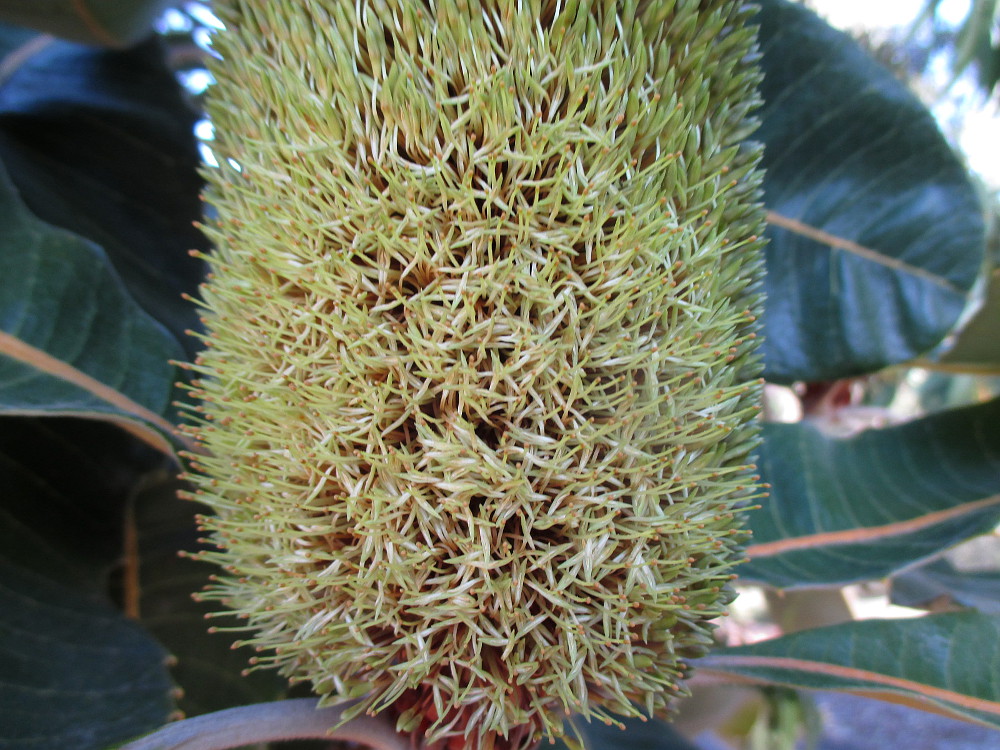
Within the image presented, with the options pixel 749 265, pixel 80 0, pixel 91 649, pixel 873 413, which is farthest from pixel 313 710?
pixel 873 413

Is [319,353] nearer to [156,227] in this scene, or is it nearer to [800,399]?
[156,227]

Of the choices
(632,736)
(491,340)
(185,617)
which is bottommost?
(632,736)

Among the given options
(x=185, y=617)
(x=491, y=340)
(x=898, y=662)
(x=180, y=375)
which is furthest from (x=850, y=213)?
(x=185, y=617)

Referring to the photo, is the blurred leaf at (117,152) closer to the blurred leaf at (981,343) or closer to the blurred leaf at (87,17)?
the blurred leaf at (87,17)

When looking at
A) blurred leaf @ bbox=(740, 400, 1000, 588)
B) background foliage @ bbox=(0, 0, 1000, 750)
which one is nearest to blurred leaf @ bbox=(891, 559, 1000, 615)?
background foliage @ bbox=(0, 0, 1000, 750)

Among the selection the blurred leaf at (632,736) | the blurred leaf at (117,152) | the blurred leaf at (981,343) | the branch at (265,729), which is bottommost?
the blurred leaf at (632,736)

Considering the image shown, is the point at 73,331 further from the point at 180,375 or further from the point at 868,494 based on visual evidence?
the point at 868,494

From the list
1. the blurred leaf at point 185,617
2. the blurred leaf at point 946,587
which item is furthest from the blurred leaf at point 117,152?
the blurred leaf at point 946,587

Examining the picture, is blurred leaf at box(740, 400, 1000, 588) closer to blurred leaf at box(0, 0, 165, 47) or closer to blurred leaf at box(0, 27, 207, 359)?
blurred leaf at box(0, 27, 207, 359)
